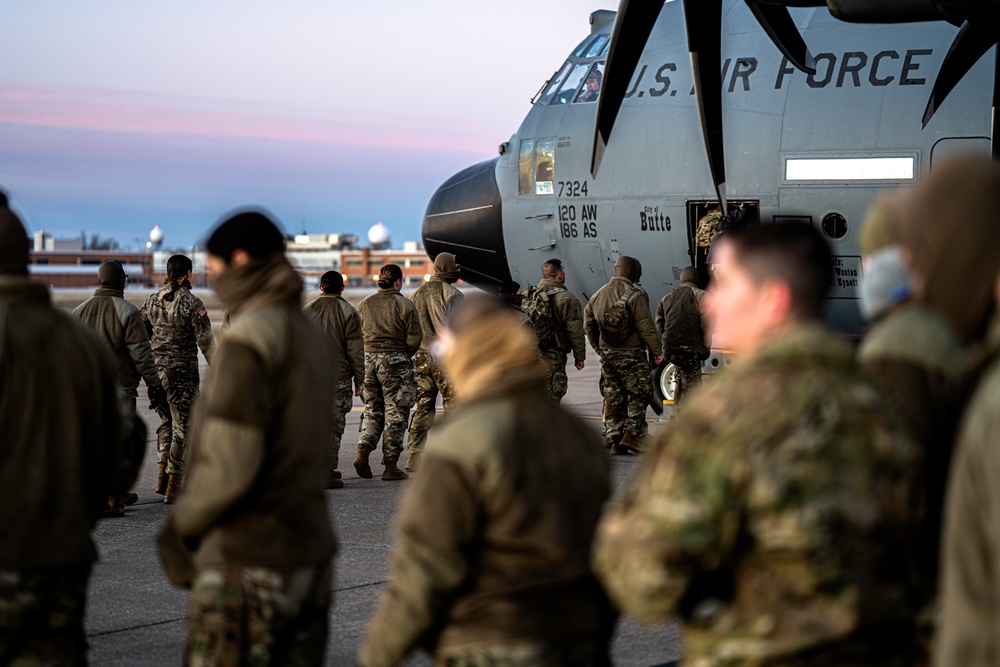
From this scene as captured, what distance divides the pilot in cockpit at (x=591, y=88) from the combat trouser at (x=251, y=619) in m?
11.0

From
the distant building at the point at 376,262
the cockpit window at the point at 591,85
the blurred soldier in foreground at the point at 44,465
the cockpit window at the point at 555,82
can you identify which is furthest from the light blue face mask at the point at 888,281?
the distant building at the point at 376,262

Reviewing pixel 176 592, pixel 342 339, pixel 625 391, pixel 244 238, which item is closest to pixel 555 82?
pixel 625 391

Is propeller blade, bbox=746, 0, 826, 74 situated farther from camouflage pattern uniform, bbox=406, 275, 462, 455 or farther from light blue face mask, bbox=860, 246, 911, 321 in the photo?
light blue face mask, bbox=860, 246, 911, 321

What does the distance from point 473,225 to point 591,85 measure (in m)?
2.25

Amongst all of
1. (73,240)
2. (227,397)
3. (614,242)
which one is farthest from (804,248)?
(73,240)

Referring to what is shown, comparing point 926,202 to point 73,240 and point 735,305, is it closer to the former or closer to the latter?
point 735,305

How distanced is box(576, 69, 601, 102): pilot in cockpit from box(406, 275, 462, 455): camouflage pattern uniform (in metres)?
3.45

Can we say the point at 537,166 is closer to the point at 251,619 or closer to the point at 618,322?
the point at 618,322

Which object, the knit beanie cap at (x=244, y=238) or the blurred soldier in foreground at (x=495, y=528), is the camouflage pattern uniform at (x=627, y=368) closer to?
the knit beanie cap at (x=244, y=238)

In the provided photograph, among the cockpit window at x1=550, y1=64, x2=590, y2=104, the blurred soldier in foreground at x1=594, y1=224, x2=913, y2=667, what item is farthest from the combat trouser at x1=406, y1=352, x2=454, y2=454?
the blurred soldier in foreground at x1=594, y1=224, x2=913, y2=667

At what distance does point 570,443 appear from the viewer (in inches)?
127

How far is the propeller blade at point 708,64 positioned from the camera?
10.1 m

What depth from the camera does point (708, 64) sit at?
10.5 meters

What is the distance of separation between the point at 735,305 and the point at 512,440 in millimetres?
684
